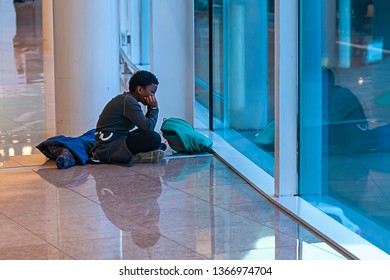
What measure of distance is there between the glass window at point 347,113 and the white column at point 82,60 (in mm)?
2868

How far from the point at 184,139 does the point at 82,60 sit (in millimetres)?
1358

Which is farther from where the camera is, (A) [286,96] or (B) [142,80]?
(B) [142,80]

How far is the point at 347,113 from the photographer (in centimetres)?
623

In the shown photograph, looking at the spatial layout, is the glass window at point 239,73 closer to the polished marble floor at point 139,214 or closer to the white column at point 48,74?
the polished marble floor at point 139,214

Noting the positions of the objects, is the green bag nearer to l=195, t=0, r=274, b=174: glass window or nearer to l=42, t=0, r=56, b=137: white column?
l=195, t=0, r=274, b=174: glass window

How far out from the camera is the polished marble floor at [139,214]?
5.65m

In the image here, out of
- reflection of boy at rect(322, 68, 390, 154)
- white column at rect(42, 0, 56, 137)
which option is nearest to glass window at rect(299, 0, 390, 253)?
reflection of boy at rect(322, 68, 390, 154)

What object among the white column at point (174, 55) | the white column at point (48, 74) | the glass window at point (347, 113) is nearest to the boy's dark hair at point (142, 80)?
the white column at point (174, 55)

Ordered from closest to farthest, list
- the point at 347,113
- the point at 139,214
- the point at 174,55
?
the point at 347,113, the point at 139,214, the point at 174,55

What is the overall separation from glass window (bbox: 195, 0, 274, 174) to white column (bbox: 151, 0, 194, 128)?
0.90 ft

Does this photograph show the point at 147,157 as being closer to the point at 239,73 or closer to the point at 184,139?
the point at 184,139

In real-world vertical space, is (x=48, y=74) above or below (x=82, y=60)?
below

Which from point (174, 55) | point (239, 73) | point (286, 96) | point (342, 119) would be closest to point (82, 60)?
point (174, 55)

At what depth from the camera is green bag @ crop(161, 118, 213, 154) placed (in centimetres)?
856
